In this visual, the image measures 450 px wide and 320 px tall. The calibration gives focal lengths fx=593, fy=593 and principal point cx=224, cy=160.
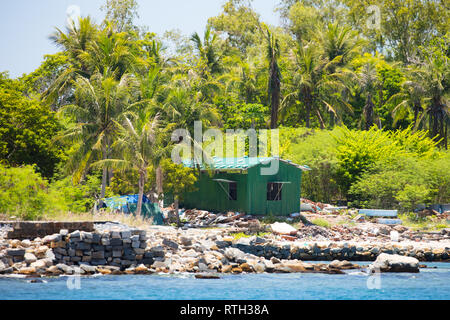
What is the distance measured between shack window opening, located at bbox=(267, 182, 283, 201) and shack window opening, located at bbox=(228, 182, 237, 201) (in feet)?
5.34

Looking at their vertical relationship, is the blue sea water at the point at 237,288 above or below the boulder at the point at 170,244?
below

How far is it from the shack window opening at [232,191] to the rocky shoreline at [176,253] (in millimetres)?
5429

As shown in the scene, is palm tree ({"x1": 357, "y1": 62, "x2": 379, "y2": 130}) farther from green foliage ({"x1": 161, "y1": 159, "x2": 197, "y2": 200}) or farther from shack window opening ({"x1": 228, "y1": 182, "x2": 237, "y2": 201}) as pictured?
green foliage ({"x1": 161, "y1": 159, "x2": 197, "y2": 200})

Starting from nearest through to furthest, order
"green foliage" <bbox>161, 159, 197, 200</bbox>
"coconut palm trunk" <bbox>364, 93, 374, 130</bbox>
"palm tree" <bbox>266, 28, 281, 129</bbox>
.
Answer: "green foliage" <bbox>161, 159, 197, 200</bbox> < "palm tree" <bbox>266, 28, 281, 129</bbox> < "coconut palm trunk" <bbox>364, 93, 374, 130</bbox>

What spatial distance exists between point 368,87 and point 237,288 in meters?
29.8

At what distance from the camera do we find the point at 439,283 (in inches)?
706

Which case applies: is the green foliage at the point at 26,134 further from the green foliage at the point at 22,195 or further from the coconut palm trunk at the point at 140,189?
the green foliage at the point at 22,195

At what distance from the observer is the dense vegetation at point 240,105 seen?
27.2 metres

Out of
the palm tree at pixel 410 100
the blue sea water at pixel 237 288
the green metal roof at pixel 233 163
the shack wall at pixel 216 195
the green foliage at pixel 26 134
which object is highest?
the palm tree at pixel 410 100

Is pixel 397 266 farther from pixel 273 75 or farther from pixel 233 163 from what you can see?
pixel 273 75

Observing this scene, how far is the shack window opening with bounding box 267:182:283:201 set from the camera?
94.2 ft

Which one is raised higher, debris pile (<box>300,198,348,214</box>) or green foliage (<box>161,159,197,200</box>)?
green foliage (<box>161,159,197,200</box>)

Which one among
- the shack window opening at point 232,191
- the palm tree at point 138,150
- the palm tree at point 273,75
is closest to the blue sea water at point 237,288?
the palm tree at point 138,150

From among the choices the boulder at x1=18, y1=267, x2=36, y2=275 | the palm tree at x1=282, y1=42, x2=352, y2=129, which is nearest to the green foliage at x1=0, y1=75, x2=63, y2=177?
the boulder at x1=18, y1=267, x2=36, y2=275
